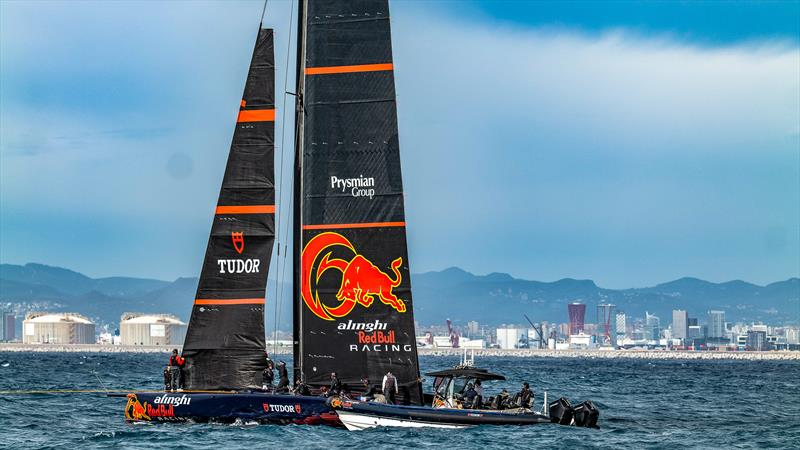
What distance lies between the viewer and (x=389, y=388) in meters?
32.8

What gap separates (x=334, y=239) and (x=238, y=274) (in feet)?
9.35

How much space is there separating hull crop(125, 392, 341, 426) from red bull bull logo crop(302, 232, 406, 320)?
303 centimetres

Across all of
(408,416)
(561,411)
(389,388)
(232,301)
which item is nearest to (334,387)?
(389,388)

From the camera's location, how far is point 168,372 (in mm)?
32719

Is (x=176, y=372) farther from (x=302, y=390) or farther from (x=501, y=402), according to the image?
(x=501, y=402)

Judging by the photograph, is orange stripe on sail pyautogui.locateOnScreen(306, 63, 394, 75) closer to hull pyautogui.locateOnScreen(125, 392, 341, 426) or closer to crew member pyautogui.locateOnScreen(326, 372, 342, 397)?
crew member pyautogui.locateOnScreen(326, 372, 342, 397)

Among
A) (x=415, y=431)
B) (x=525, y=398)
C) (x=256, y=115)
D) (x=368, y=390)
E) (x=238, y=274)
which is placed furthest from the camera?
(x=256, y=115)

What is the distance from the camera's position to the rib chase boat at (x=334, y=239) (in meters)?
33.2

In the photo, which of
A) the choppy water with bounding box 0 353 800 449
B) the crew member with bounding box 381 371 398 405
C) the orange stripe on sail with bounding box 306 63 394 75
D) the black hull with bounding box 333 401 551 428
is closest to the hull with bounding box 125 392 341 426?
the choppy water with bounding box 0 353 800 449

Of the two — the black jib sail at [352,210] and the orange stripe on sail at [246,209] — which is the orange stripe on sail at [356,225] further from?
the orange stripe on sail at [246,209]

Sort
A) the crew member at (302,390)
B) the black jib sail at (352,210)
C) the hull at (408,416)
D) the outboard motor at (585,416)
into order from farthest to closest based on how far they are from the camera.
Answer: the outboard motor at (585,416) → the black jib sail at (352,210) → the crew member at (302,390) → the hull at (408,416)

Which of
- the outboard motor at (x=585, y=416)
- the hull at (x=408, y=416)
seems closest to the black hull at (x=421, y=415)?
the hull at (x=408, y=416)

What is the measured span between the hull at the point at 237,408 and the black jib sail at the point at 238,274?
4.23 ft

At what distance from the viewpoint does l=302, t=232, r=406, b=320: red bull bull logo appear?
109ft
